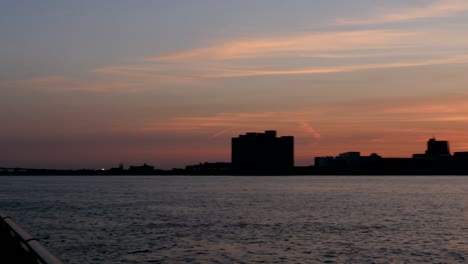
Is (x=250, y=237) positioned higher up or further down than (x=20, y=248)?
further down

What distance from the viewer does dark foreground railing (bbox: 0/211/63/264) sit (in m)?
8.11

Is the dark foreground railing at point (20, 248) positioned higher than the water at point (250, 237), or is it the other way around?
the dark foreground railing at point (20, 248)

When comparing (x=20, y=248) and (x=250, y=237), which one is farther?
(x=250, y=237)

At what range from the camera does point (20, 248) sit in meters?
11.0

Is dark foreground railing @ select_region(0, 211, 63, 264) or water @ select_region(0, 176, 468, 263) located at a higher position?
dark foreground railing @ select_region(0, 211, 63, 264)

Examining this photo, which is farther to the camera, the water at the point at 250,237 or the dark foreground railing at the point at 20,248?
the water at the point at 250,237

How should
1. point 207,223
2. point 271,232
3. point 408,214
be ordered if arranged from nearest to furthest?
point 271,232, point 207,223, point 408,214

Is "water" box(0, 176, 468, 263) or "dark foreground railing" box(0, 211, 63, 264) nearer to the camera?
"dark foreground railing" box(0, 211, 63, 264)

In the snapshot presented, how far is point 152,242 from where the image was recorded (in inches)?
1831

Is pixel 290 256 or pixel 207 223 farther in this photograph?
pixel 207 223

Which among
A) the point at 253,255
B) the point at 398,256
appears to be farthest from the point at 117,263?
the point at 398,256

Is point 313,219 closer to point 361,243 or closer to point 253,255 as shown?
point 361,243

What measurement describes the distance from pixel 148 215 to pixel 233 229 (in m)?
20.3

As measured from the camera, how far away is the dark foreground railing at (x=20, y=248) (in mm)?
8111
